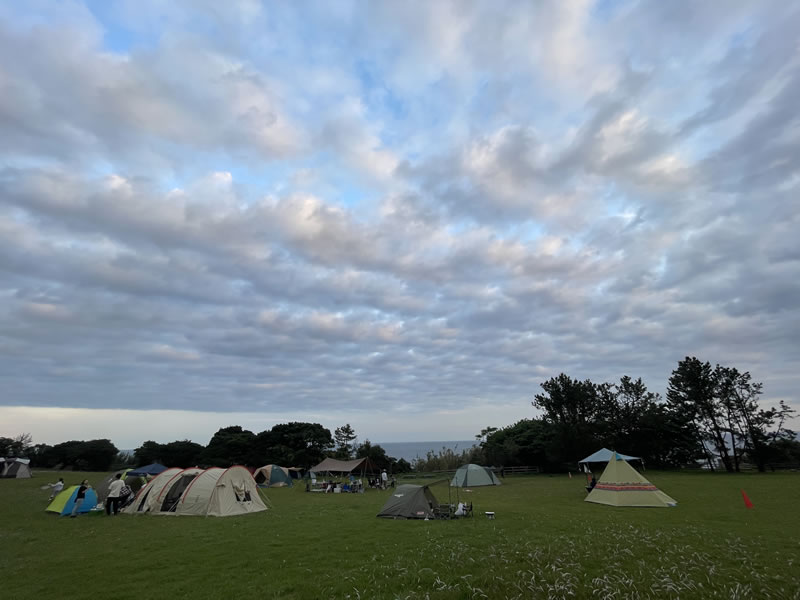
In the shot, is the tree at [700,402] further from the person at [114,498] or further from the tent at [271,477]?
the person at [114,498]

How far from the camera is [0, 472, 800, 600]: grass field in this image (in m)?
7.67

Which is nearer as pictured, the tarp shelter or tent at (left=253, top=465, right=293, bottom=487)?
tent at (left=253, top=465, right=293, bottom=487)

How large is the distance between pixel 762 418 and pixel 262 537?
4826 cm

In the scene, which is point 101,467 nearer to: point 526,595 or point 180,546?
point 180,546

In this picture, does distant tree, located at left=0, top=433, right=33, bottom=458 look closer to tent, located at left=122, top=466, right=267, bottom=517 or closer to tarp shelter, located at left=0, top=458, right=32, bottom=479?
tarp shelter, located at left=0, top=458, right=32, bottom=479

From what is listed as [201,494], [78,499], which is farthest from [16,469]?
[201,494]

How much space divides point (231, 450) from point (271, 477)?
22622 mm

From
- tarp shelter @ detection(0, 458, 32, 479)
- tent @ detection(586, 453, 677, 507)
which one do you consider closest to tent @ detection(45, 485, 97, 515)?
tent @ detection(586, 453, 677, 507)

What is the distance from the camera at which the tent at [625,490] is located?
1919 cm

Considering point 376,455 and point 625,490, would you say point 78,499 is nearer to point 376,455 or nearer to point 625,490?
point 625,490

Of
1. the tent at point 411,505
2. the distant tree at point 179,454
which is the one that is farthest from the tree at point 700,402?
the distant tree at point 179,454

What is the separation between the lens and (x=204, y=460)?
57750 mm

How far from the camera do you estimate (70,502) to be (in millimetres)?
19188

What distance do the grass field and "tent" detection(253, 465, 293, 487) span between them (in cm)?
2181
